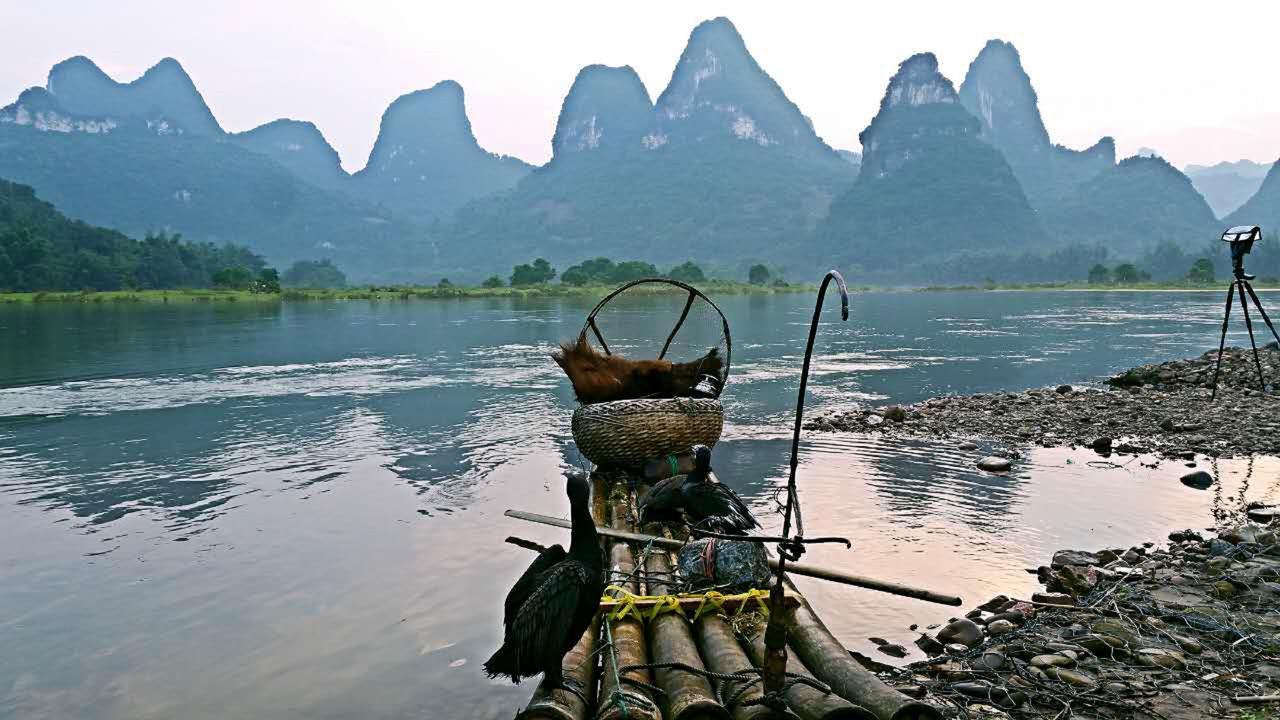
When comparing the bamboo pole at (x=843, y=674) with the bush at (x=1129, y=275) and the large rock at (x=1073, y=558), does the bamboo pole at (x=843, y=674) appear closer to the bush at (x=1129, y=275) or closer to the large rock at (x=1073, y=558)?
the large rock at (x=1073, y=558)

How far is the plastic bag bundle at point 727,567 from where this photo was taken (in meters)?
5.66

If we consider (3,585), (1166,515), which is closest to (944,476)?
(1166,515)

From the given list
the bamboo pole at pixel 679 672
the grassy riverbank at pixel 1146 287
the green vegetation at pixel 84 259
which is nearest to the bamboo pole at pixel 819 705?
the bamboo pole at pixel 679 672

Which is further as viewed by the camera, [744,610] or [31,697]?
[31,697]

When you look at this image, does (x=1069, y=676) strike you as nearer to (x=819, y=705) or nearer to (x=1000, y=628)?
(x=1000, y=628)

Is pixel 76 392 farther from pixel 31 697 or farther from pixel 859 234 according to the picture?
pixel 859 234

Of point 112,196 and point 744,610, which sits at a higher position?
point 112,196

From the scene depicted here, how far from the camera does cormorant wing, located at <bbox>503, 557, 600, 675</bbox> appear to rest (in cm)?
438

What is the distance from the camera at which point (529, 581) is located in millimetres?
4656

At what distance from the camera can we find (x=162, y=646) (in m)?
6.81

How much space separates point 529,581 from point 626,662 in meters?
0.74

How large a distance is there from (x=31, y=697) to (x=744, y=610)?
5.18m

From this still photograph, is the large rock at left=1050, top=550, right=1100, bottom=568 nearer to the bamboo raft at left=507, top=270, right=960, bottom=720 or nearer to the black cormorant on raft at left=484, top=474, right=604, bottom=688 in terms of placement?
the bamboo raft at left=507, top=270, right=960, bottom=720

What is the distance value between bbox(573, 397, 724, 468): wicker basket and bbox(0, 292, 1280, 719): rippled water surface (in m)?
1.20
